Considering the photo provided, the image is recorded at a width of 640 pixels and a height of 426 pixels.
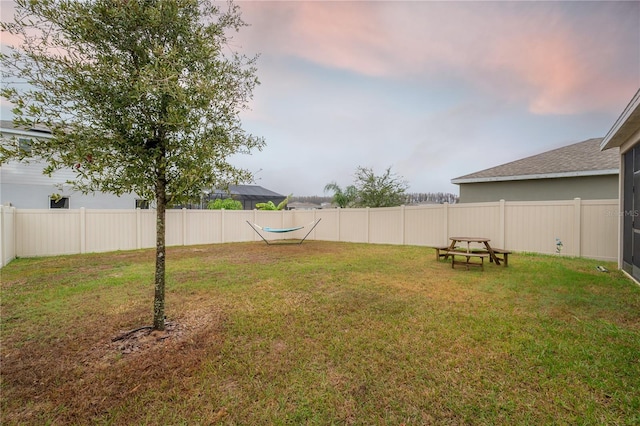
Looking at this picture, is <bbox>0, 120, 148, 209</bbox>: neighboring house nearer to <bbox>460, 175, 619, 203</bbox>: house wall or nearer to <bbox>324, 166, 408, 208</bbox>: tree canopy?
<bbox>324, 166, 408, 208</bbox>: tree canopy

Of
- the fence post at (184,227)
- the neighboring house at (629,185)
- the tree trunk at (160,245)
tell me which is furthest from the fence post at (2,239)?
the neighboring house at (629,185)

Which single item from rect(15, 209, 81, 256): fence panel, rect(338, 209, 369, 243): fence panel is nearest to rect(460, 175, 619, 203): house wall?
rect(338, 209, 369, 243): fence panel

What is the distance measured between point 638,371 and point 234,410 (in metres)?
3.10

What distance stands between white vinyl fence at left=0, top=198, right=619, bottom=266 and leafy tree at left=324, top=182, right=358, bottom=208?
13.5ft

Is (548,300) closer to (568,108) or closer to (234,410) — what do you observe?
(234,410)

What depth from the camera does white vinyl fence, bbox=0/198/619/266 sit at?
6727mm

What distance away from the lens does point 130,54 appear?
98.2 inches

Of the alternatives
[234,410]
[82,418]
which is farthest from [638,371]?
[82,418]

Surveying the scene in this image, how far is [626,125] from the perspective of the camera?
442 centimetres

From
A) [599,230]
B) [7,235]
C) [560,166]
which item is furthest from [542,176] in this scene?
[7,235]

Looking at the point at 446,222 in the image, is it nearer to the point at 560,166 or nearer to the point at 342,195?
the point at 560,166

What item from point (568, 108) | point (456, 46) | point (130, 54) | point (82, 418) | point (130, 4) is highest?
point (456, 46)

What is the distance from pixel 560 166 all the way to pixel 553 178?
58 cm

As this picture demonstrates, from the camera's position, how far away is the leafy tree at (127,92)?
2.20 m
